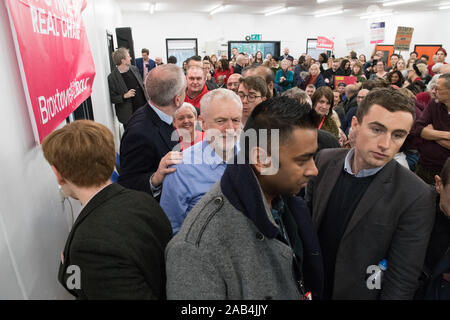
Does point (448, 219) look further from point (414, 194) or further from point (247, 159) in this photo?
point (247, 159)

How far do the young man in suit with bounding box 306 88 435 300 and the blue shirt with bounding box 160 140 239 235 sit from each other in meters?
0.60

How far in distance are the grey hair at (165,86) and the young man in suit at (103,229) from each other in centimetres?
90

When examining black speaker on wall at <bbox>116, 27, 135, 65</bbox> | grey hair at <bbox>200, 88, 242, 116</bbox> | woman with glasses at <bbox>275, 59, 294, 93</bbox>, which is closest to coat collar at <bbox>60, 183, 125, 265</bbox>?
grey hair at <bbox>200, 88, 242, 116</bbox>

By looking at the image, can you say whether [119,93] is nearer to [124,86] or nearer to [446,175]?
[124,86]

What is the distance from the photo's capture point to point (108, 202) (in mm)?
1138

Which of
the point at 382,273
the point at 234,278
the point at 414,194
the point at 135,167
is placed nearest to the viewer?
the point at 234,278

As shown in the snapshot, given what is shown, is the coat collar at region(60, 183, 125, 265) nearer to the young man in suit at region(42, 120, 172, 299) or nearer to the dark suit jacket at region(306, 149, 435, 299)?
the young man in suit at region(42, 120, 172, 299)

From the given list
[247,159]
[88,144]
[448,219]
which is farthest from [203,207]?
[448,219]

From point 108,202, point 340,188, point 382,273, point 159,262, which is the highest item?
point 108,202

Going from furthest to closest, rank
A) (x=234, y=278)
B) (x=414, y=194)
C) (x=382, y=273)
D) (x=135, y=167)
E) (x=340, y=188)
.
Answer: (x=135, y=167) → (x=340, y=188) → (x=382, y=273) → (x=414, y=194) → (x=234, y=278)

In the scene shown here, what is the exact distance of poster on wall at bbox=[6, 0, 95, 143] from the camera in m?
1.38

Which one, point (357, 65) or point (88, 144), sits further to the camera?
point (357, 65)

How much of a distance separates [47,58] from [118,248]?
4.02 ft
